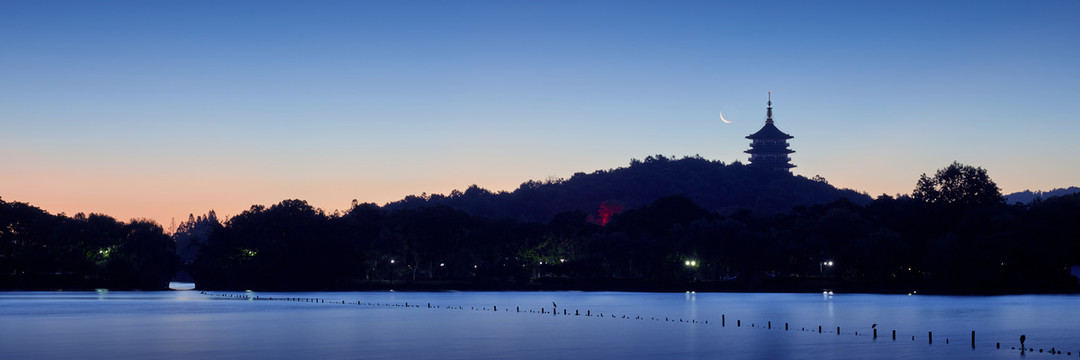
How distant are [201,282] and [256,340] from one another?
4518 inches

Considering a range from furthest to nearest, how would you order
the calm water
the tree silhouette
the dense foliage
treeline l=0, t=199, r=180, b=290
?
treeline l=0, t=199, r=180, b=290, the tree silhouette, the dense foliage, the calm water

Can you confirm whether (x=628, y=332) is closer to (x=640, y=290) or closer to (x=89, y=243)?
(x=640, y=290)

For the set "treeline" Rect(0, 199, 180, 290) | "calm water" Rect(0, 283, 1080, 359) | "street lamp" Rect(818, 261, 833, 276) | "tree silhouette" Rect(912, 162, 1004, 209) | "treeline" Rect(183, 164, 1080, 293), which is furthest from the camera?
"treeline" Rect(0, 199, 180, 290)

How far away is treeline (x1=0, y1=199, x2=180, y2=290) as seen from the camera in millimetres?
139875

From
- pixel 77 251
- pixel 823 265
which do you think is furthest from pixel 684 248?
pixel 77 251

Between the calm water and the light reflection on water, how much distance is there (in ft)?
A: 0.26

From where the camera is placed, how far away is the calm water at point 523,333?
4678cm

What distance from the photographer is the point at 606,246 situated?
147 metres

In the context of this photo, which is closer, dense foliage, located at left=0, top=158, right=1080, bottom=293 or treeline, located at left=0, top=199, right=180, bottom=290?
dense foliage, located at left=0, top=158, right=1080, bottom=293

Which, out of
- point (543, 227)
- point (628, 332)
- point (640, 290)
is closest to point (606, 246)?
point (640, 290)

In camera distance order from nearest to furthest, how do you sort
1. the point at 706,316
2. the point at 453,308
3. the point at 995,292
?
the point at 706,316
the point at 453,308
the point at 995,292

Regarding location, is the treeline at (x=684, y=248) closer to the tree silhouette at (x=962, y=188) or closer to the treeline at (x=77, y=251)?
the tree silhouette at (x=962, y=188)

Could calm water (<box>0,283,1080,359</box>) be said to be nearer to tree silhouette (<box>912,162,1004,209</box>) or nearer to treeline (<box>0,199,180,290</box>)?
tree silhouette (<box>912,162,1004,209</box>)

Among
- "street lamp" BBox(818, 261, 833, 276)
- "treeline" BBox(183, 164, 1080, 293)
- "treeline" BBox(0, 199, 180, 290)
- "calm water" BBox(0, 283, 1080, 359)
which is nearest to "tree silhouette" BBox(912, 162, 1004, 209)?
"treeline" BBox(183, 164, 1080, 293)
